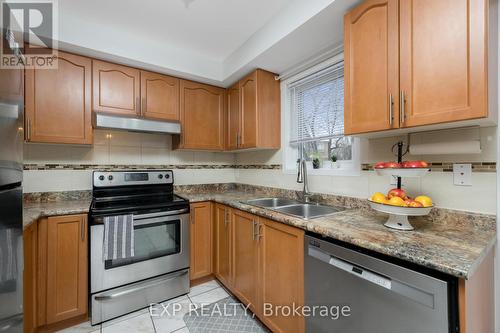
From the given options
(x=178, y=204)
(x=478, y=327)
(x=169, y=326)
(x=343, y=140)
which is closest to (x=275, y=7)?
(x=343, y=140)

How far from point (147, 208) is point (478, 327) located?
203cm

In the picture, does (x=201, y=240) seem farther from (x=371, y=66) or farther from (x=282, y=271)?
(x=371, y=66)

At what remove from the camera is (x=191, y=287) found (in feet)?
7.36

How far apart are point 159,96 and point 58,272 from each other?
5.53ft

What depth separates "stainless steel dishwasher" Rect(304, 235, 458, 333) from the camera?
782 mm

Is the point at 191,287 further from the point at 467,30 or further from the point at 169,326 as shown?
the point at 467,30

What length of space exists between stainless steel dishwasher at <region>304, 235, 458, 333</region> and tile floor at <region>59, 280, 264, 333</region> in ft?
2.98

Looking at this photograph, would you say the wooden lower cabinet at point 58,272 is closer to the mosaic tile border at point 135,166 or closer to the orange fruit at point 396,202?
the mosaic tile border at point 135,166

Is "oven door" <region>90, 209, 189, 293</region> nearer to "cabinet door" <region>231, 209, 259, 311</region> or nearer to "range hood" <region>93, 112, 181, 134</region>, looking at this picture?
"cabinet door" <region>231, 209, 259, 311</region>

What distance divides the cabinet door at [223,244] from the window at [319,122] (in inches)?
31.6

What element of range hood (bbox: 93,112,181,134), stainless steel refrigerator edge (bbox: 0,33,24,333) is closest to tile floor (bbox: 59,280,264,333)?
stainless steel refrigerator edge (bbox: 0,33,24,333)

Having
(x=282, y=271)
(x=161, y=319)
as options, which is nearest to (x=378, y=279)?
(x=282, y=271)

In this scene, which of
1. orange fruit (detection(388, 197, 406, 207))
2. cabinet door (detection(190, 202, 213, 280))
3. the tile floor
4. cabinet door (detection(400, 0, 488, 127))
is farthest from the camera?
cabinet door (detection(190, 202, 213, 280))

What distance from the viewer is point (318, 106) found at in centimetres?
209
